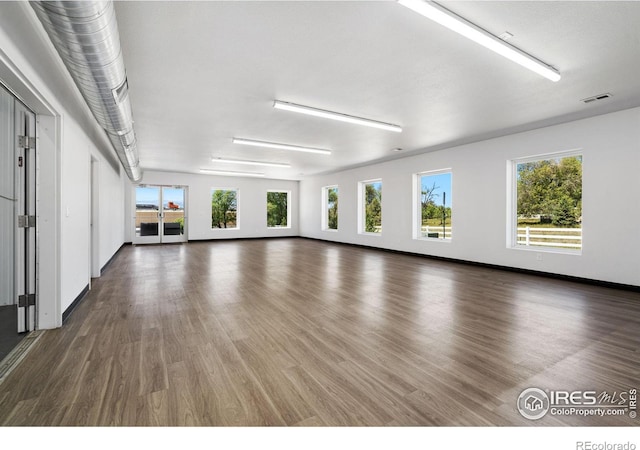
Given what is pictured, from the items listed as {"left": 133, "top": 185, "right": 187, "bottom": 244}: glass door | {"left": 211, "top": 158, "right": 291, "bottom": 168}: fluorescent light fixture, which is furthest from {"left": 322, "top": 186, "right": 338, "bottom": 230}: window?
{"left": 133, "top": 185, "right": 187, "bottom": 244}: glass door

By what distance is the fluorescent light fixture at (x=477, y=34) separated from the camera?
207 cm

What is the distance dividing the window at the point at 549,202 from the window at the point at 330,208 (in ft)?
20.2

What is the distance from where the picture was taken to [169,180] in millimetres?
10312

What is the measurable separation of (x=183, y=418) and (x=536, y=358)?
2.42m

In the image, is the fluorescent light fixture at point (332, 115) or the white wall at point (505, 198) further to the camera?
the white wall at point (505, 198)

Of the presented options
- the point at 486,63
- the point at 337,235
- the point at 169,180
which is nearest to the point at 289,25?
the point at 486,63

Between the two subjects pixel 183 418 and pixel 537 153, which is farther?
pixel 537 153

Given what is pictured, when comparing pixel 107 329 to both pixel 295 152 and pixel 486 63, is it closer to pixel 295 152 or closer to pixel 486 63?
pixel 486 63

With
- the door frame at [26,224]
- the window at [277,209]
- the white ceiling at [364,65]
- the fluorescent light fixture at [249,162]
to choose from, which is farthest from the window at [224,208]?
the door frame at [26,224]

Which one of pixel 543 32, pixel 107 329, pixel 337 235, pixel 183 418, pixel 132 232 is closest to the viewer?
pixel 183 418

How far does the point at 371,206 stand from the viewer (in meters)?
9.41

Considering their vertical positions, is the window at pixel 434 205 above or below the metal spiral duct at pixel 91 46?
below

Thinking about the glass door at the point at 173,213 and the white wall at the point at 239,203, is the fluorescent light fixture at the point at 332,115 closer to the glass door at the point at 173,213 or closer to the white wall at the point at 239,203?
the white wall at the point at 239,203

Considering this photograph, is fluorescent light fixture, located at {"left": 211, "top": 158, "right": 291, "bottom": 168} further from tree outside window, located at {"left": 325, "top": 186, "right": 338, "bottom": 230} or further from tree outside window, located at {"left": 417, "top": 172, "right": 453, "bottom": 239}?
tree outside window, located at {"left": 417, "top": 172, "right": 453, "bottom": 239}
